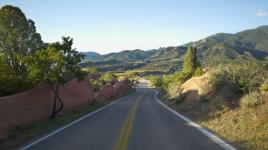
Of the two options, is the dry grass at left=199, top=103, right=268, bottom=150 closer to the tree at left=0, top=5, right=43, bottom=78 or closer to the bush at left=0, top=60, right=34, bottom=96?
the bush at left=0, top=60, right=34, bottom=96

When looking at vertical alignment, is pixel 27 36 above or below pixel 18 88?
above

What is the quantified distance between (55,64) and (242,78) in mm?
10931

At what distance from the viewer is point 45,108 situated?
727 inches

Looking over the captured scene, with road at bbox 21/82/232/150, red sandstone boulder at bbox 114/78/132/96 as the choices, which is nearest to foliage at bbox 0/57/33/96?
road at bbox 21/82/232/150

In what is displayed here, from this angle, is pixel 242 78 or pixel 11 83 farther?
pixel 11 83

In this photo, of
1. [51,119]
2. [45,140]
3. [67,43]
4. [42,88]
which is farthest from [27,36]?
[45,140]

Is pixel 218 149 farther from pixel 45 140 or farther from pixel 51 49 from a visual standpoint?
pixel 51 49

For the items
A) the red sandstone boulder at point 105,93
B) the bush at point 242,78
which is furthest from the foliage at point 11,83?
the red sandstone boulder at point 105,93

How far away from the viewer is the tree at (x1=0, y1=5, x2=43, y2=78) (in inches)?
872

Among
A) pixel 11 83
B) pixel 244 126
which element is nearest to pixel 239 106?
pixel 244 126

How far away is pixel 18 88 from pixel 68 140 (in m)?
9.18

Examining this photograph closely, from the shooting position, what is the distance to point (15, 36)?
22.3 m

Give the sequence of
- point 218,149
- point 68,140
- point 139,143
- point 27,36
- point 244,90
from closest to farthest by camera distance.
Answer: point 218,149 < point 139,143 < point 68,140 < point 244,90 < point 27,36

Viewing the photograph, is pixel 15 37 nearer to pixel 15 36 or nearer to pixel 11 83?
pixel 15 36
